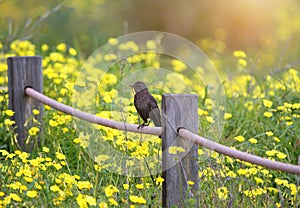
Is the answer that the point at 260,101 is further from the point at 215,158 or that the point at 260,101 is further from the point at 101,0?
the point at 101,0

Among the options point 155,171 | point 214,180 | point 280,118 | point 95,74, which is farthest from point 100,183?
point 95,74

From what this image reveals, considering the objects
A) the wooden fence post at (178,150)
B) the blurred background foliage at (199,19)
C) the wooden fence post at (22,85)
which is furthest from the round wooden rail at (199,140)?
the blurred background foliage at (199,19)

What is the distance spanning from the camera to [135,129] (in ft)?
10.4

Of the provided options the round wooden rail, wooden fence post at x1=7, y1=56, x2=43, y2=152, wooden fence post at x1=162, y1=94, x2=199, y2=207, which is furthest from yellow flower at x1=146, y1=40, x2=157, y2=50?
wooden fence post at x1=162, y1=94, x2=199, y2=207

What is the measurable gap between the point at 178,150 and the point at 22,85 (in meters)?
1.66

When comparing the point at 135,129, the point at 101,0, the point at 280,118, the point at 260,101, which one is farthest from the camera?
the point at 101,0

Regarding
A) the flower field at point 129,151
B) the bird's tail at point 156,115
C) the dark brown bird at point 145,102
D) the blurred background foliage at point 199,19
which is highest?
the blurred background foliage at point 199,19

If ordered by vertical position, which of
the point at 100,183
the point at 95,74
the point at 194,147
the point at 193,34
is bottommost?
the point at 100,183

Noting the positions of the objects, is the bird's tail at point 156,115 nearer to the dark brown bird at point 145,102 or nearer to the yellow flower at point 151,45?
the dark brown bird at point 145,102

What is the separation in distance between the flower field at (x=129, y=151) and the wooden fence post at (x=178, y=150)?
1.8 inches

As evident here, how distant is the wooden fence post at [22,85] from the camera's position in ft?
13.5

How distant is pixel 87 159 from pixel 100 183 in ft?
2.39

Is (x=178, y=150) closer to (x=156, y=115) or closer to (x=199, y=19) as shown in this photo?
(x=156, y=115)

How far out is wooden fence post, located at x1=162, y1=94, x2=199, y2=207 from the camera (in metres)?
2.90
